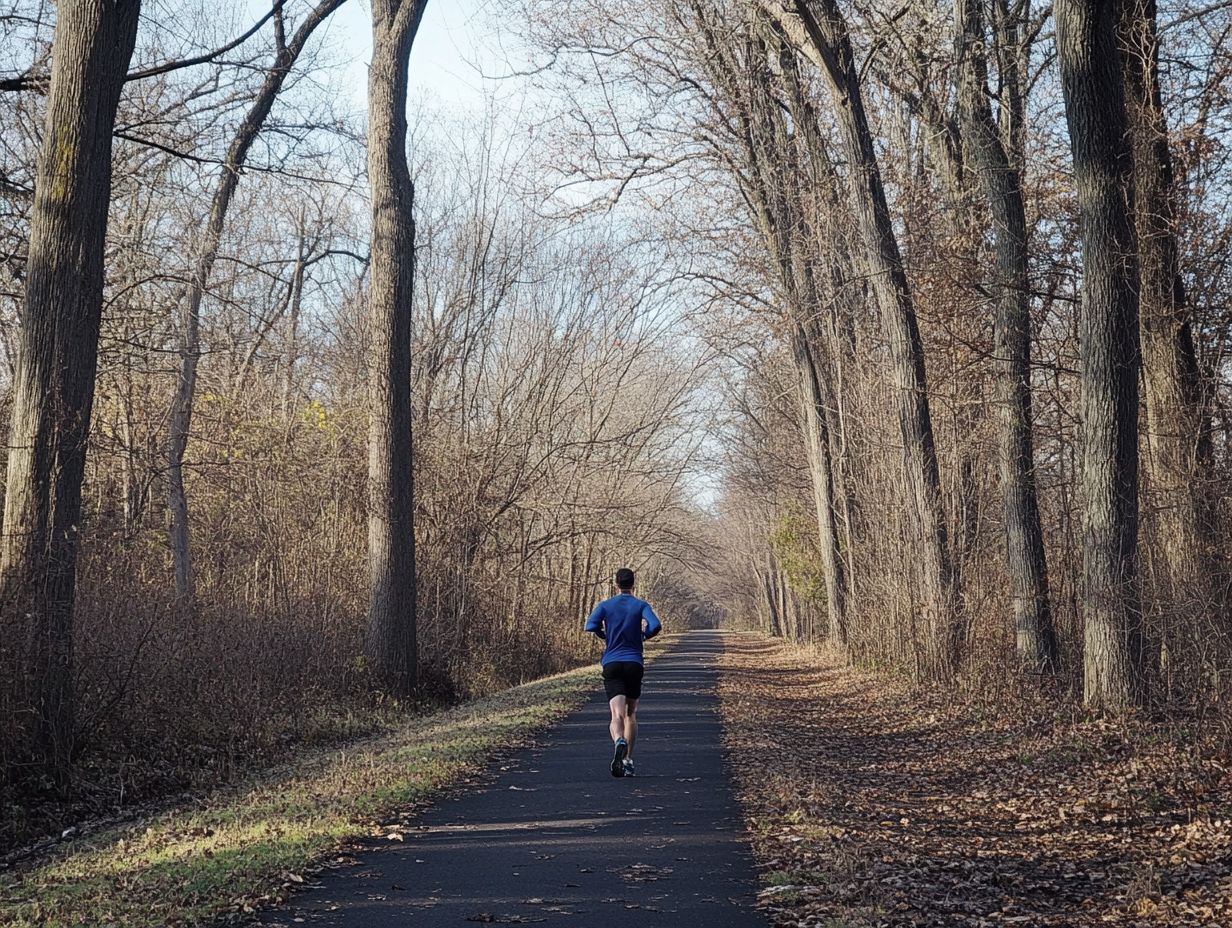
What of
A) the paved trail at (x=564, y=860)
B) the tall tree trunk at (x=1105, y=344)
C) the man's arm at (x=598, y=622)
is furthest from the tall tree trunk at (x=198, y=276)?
the tall tree trunk at (x=1105, y=344)

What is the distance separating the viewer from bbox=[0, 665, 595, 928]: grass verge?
261 inches

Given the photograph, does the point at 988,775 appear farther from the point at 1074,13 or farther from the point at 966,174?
the point at 966,174

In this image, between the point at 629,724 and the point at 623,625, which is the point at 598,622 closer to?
the point at 623,625

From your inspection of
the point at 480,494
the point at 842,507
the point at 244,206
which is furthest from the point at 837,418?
the point at 244,206

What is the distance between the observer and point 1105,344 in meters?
12.8

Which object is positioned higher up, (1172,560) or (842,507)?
(842,507)

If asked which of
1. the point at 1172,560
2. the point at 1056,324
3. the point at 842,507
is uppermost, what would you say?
the point at 1056,324

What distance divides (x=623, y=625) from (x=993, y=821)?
3839 mm

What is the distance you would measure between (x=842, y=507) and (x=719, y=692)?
7.64m

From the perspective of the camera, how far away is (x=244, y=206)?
32.0 meters

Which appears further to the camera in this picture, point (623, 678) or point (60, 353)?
point (60, 353)

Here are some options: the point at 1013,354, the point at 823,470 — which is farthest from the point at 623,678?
the point at 823,470

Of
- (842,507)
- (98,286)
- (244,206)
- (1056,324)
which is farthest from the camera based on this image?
(244,206)

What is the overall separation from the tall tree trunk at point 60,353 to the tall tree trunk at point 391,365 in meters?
6.78
